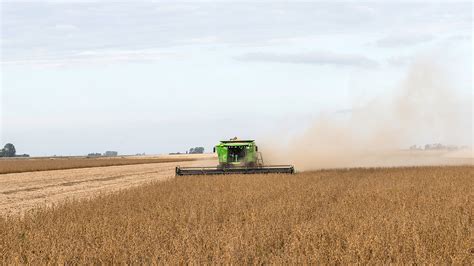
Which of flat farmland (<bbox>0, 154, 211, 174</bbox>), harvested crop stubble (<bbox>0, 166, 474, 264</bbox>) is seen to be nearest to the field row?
flat farmland (<bbox>0, 154, 211, 174</bbox>)

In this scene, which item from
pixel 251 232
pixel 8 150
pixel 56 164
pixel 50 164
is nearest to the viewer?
pixel 251 232

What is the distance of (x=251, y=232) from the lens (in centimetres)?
805

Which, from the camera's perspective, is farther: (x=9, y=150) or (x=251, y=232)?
(x=9, y=150)

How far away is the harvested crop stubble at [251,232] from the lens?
6672mm

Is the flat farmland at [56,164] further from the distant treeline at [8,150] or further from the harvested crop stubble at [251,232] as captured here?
the distant treeline at [8,150]

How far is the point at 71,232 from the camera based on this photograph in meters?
8.72

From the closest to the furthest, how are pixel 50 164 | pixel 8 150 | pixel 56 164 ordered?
1. pixel 50 164
2. pixel 56 164
3. pixel 8 150

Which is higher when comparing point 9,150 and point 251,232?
point 9,150

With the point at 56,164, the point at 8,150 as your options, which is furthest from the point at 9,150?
the point at 56,164

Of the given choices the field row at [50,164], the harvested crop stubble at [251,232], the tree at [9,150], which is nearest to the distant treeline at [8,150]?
the tree at [9,150]

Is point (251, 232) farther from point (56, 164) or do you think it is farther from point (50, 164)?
point (56, 164)

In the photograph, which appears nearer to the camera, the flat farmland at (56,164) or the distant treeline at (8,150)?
the flat farmland at (56,164)

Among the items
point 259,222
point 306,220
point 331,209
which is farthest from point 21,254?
point 331,209

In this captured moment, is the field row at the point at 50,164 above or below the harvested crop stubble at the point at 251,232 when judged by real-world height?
above
